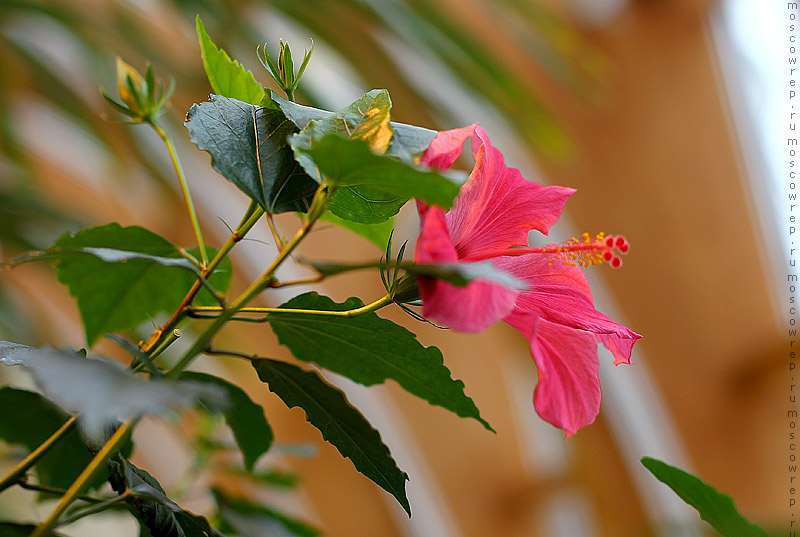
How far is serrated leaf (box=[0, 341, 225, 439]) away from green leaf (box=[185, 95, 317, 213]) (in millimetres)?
101

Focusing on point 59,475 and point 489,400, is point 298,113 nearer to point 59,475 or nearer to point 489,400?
point 59,475

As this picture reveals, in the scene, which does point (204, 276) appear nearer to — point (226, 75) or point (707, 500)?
point (226, 75)

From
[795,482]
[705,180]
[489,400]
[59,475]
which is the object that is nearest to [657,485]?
[795,482]

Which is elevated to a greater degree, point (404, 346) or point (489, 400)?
point (404, 346)

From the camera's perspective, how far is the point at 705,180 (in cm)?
347

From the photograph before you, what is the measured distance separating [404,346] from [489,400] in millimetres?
3984

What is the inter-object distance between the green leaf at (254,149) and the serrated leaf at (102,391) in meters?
0.10

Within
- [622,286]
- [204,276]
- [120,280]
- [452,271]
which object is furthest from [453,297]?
[622,286]

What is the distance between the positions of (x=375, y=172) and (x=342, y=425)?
14 centimetres

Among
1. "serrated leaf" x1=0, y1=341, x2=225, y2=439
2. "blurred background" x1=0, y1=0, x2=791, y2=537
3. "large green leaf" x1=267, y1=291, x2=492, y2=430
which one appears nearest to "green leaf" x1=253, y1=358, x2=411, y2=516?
"large green leaf" x1=267, y1=291, x2=492, y2=430

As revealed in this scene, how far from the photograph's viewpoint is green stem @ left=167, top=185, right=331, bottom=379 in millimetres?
280

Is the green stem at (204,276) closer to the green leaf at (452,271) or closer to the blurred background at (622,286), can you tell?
the green leaf at (452,271)

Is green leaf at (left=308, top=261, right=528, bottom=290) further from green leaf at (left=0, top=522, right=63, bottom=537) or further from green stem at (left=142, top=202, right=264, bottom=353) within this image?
green leaf at (left=0, top=522, right=63, bottom=537)

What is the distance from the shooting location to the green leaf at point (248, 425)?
41 centimetres
